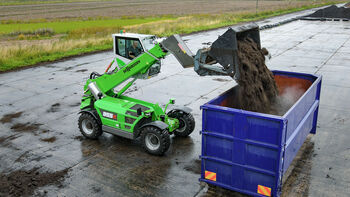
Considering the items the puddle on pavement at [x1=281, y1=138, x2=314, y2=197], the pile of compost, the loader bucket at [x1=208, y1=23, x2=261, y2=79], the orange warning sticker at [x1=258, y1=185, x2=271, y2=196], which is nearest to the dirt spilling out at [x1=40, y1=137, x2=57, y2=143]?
the loader bucket at [x1=208, y1=23, x2=261, y2=79]

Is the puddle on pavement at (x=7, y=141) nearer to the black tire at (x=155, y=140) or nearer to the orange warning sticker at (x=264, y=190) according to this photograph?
the black tire at (x=155, y=140)

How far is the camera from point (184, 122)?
8.55 meters

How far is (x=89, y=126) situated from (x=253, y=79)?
14.4 ft

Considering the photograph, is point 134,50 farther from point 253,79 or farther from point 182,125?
point 253,79

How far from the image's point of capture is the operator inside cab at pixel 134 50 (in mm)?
8070

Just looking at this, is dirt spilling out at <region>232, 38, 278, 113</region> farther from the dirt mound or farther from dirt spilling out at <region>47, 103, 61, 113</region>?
dirt spilling out at <region>47, 103, 61, 113</region>

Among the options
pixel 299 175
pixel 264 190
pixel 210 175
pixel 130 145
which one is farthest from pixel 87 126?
pixel 299 175

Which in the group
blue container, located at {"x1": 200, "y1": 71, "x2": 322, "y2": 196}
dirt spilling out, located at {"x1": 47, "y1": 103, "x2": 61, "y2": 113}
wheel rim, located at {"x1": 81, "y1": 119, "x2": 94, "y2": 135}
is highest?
blue container, located at {"x1": 200, "y1": 71, "x2": 322, "y2": 196}

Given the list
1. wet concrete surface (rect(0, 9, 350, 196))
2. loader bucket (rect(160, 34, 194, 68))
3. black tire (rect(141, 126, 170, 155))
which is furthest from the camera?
black tire (rect(141, 126, 170, 155))

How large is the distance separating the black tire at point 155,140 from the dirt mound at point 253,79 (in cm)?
183

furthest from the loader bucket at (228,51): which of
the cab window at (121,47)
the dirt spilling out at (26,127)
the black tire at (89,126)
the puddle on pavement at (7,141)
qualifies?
the dirt spilling out at (26,127)

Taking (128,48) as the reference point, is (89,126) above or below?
below

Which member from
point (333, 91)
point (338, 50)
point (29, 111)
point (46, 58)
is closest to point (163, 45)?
point (29, 111)

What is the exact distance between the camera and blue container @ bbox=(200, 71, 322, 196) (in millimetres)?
5578
